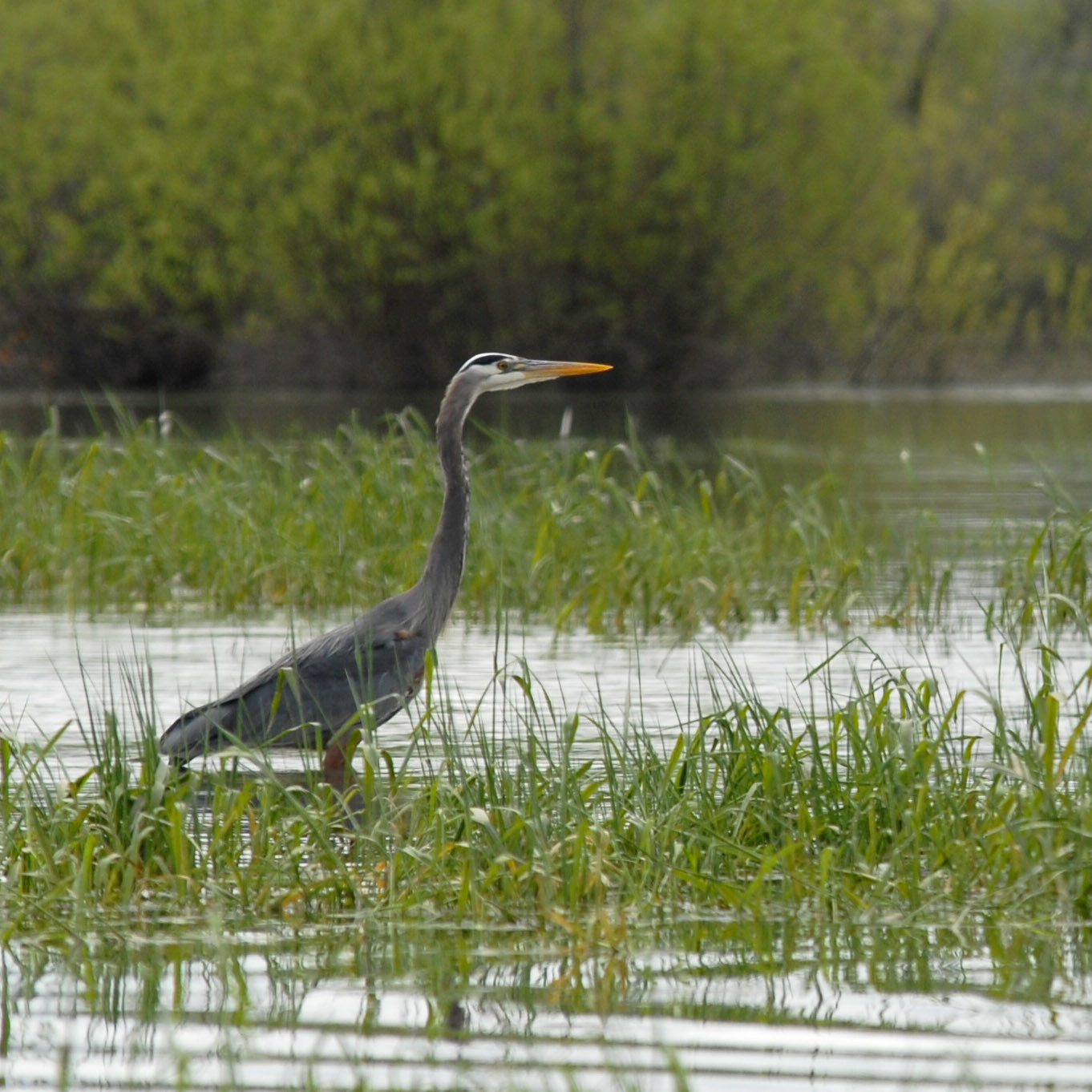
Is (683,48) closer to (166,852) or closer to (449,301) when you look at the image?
(449,301)

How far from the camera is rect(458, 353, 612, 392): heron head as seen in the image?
6918 mm

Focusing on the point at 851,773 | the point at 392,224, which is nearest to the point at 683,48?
the point at 392,224

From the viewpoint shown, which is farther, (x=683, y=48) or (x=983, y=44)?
(x=983, y=44)

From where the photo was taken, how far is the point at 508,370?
7016 millimetres

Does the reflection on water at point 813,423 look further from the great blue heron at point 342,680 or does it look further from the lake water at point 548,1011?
the lake water at point 548,1011

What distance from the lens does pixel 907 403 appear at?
32062 mm

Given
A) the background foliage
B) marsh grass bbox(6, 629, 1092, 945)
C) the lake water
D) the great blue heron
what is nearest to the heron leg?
the great blue heron

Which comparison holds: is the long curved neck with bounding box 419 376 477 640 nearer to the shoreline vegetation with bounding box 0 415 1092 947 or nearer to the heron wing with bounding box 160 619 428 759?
the heron wing with bounding box 160 619 428 759

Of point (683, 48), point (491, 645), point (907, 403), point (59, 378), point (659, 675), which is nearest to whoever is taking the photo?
point (659, 675)

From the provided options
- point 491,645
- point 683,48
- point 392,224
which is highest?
point 683,48

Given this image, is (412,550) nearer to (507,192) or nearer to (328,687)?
(328,687)

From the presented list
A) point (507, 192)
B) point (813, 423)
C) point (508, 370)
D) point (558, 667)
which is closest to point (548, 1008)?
point (508, 370)

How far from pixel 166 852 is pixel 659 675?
3527 mm

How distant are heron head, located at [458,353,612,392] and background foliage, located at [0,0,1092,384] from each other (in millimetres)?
28077
